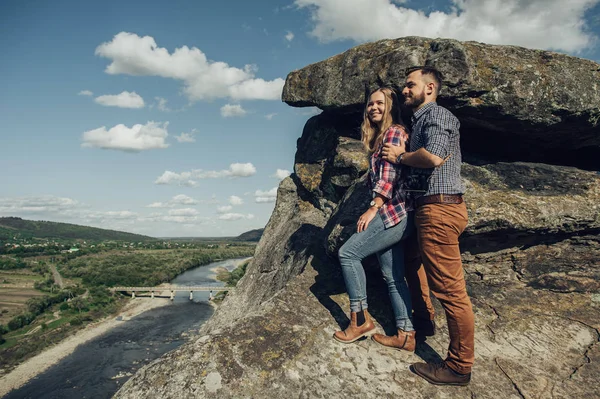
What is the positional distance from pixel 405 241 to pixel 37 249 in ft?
599

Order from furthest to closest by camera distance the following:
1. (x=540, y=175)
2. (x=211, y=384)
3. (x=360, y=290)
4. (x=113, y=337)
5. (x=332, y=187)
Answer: (x=113, y=337), (x=332, y=187), (x=540, y=175), (x=360, y=290), (x=211, y=384)

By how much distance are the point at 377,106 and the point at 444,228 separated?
1.86 metres

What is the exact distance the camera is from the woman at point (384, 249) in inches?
185

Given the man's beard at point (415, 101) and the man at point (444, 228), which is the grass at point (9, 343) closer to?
the man at point (444, 228)

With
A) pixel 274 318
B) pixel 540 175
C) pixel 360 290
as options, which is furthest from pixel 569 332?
pixel 274 318

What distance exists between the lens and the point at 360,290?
188 inches

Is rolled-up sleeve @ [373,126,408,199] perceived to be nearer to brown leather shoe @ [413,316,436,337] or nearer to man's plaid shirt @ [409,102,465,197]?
man's plaid shirt @ [409,102,465,197]

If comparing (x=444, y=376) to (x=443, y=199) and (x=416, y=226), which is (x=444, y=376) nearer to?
(x=416, y=226)

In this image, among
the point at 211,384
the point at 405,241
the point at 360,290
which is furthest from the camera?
the point at 405,241

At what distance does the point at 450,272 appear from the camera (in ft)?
13.8

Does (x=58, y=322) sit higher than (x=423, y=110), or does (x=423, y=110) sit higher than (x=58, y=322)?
(x=423, y=110)

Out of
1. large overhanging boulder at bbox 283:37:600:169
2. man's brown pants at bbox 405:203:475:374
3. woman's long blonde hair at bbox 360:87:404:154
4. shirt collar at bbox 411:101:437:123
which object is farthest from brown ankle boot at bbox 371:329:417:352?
large overhanging boulder at bbox 283:37:600:169

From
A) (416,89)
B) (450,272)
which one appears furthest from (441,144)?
(450,272)

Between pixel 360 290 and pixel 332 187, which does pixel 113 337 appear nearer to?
pixel 332 187
